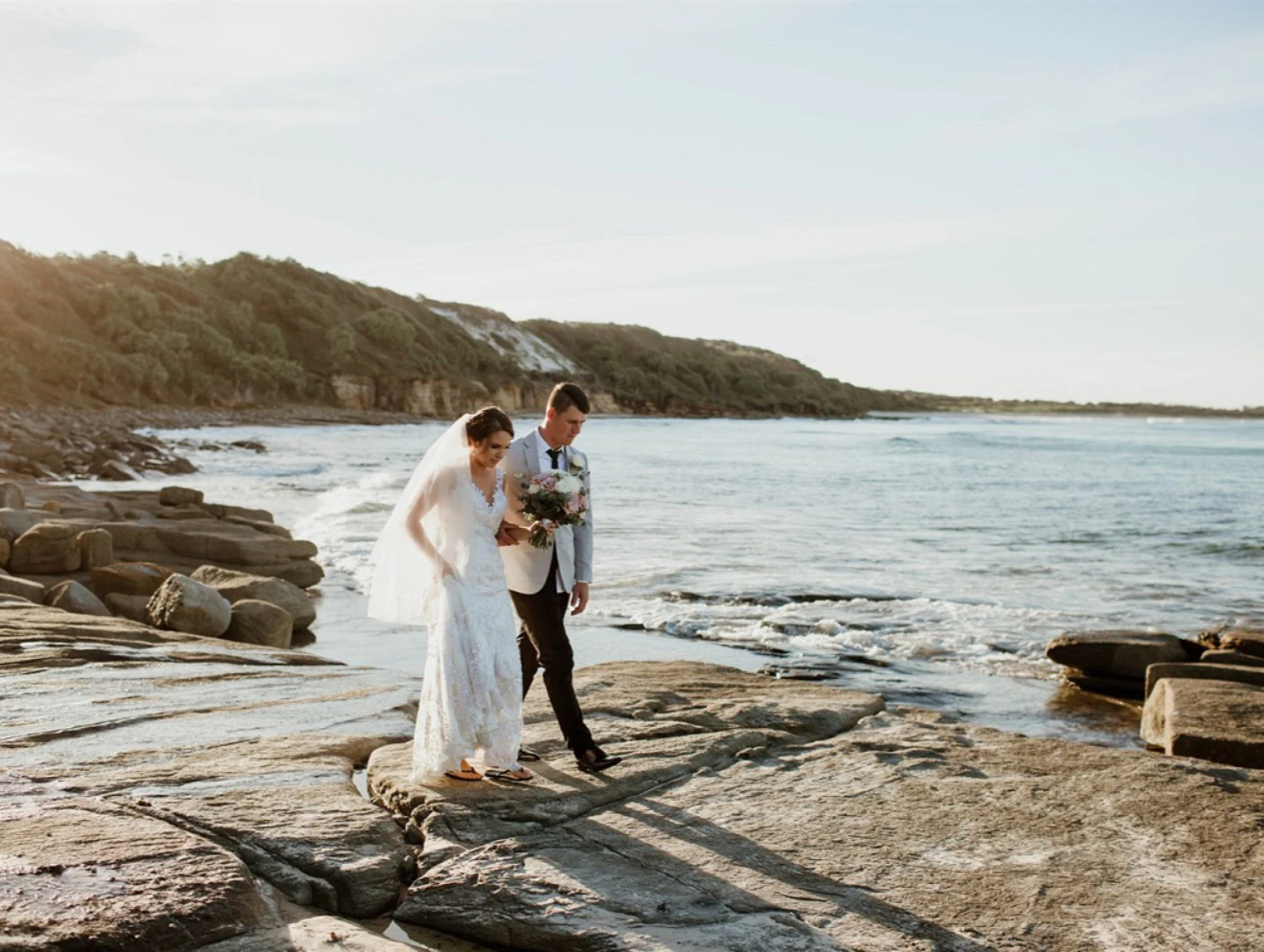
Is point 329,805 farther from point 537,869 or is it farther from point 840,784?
point 840,784

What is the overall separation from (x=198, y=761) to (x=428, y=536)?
144 centimetres

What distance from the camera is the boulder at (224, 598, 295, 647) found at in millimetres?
9719

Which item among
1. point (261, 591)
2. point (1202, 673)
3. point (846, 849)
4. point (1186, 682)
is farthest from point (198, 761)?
point (1202, 673)

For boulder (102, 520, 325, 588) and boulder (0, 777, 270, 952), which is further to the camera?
boulder (102, 520, 325, 588)

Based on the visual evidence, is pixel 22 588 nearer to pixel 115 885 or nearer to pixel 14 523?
pixel 14 523

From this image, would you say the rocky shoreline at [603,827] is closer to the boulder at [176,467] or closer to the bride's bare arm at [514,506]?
the bride's bare arm at [514,506]

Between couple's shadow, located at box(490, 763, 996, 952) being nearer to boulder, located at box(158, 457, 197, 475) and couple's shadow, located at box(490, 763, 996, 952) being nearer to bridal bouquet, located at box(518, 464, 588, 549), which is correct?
bridal bouquet, located at box(518, 464, 588, 549)

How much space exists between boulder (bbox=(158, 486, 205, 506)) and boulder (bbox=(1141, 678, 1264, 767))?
14.3m

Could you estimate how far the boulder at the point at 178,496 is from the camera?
56.4ft

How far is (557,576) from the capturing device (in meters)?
5.30

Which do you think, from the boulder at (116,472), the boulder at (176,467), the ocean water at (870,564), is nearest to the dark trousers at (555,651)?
the ocean water at (870,564)

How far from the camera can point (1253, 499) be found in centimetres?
3069

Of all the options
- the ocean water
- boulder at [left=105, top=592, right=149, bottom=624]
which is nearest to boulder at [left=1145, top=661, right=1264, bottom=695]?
the ocean water

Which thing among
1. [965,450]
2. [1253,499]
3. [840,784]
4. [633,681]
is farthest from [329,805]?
[965,450]
